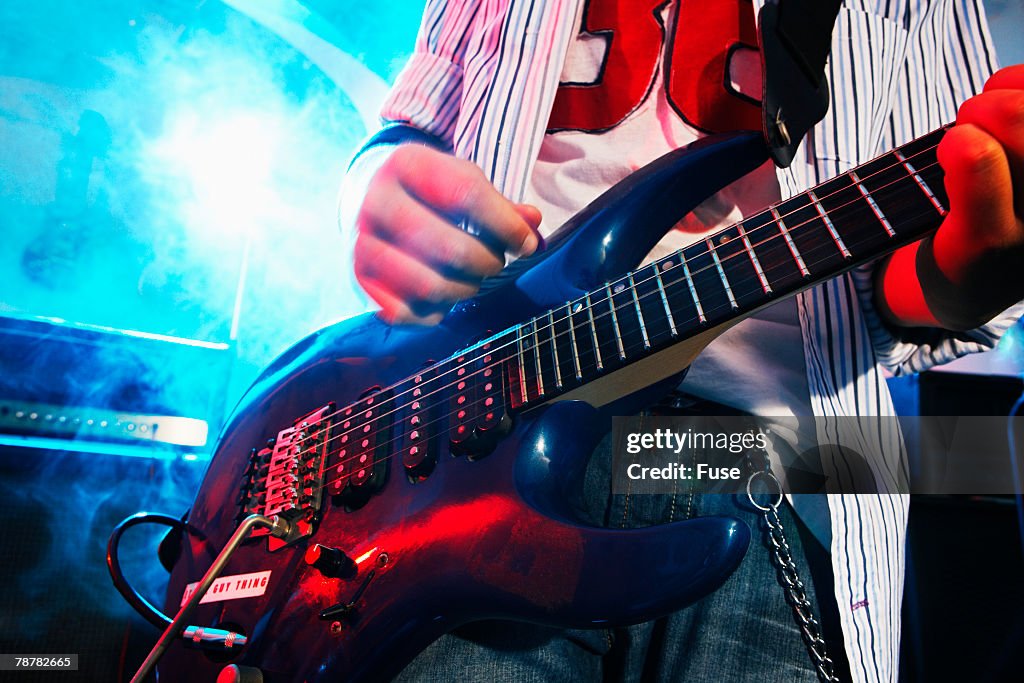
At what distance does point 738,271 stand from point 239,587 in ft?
2.06

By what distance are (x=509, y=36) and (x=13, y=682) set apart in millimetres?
1247

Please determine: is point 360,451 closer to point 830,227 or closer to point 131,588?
point 131,588

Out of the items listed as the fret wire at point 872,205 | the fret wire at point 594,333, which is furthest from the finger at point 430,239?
the fret wire at point 872,205

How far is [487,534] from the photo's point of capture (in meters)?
0.57

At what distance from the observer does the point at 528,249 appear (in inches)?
26.9

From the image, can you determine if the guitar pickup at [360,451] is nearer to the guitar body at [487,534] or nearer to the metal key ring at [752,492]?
the guitar body at [487,534]

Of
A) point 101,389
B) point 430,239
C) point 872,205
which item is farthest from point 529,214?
point 101,389

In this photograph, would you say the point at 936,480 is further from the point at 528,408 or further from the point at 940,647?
the point at 528,408

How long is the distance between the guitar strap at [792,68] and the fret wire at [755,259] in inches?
5.1

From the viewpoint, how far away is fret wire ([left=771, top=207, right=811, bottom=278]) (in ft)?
1.66

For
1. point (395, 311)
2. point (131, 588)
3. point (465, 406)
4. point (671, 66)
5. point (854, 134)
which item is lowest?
point (131, 588)

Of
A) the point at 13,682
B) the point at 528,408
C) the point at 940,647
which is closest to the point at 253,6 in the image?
the point at 13,682

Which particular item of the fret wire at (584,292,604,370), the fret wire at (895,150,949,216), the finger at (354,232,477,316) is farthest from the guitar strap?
the finger at (354,232,477,316)

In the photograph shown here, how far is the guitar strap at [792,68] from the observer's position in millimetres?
627
